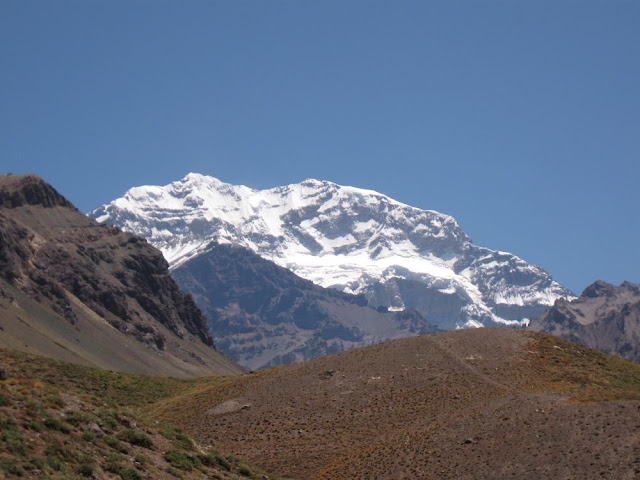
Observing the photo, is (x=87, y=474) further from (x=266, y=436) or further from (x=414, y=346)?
(x=414, y=346)

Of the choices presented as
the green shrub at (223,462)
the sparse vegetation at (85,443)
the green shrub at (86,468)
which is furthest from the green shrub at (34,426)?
the green shrub at (223,462)

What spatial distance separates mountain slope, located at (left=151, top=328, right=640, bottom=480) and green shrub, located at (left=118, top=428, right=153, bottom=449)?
20.7 meters

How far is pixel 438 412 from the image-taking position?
7294cm

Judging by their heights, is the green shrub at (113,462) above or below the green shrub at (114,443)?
below

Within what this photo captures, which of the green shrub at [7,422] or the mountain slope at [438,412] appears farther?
the mountain slope at [438,412]

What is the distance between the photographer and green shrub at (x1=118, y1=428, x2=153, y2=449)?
41.8 m

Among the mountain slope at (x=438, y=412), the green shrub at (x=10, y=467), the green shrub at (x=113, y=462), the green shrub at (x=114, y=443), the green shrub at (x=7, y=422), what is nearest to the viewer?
the green shrub at (x=10, y=467)

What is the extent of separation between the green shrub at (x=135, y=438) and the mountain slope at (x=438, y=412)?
2072 cm

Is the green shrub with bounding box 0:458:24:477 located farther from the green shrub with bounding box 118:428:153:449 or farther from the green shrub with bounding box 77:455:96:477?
the green shrub with bounding box 118:428:153:449

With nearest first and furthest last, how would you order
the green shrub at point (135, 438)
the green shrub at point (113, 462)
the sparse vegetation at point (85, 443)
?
the sparse vegetation at point (85, 443) < the green shrub at point (113, 462) < the green shrub at point (135, 438)

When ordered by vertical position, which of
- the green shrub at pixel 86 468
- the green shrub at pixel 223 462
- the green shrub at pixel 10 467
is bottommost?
the green shrub at pixel 10 467

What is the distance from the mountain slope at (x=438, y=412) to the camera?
5884cm

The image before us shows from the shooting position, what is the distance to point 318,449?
221ft

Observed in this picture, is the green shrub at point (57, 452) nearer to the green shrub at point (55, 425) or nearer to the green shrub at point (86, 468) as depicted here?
the green shrub at point (86, 468)
